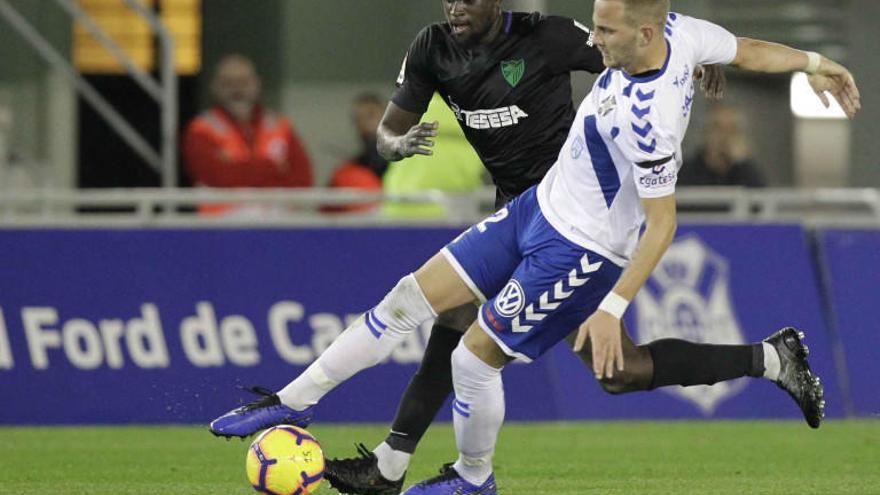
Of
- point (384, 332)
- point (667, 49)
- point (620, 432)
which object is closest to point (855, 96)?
point (667, 49)

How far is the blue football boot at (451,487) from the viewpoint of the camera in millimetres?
8203

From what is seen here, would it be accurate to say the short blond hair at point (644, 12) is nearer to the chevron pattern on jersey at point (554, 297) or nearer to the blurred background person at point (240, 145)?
the chevron pattern on jersey at point (554, 297)

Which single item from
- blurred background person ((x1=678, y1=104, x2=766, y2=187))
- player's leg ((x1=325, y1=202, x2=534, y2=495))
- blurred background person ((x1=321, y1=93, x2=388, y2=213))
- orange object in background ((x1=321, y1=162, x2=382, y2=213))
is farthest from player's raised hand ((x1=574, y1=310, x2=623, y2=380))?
blurred background person ((x1=678, y1=104, x2=766, y2=187))

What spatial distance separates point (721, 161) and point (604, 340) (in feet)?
26.8

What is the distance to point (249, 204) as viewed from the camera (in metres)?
13.8

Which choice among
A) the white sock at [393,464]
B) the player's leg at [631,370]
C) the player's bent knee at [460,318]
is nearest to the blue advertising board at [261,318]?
the player's bent knee at [460,318]

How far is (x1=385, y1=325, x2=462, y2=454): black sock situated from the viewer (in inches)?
336

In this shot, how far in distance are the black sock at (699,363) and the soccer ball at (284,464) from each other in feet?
4.82

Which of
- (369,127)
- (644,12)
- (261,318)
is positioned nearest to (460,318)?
(644,12)

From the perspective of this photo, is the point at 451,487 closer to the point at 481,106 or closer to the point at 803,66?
the point at 481,106

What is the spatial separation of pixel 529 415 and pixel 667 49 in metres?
5.56

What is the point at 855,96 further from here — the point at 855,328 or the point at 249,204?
the point at 249,204

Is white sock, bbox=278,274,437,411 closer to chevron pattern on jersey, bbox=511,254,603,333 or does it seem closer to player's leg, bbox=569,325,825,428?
chevron pattern on jersey, bbox=511,254,603,333

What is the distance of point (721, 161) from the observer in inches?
590
